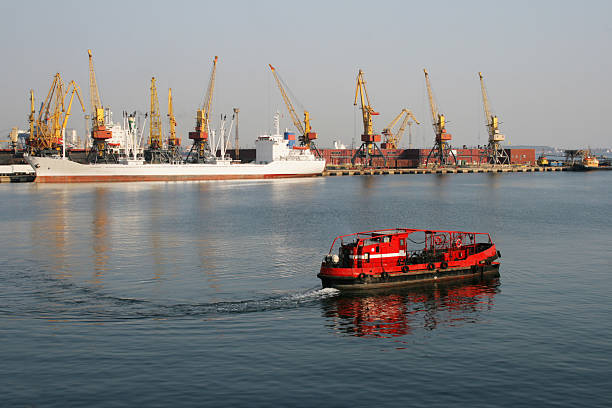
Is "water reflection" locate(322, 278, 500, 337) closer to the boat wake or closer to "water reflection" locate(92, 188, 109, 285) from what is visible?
the boat wake

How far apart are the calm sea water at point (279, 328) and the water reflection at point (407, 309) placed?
17cm

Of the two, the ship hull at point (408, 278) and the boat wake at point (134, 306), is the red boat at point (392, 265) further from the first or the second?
the boat wake at point (134, 306)

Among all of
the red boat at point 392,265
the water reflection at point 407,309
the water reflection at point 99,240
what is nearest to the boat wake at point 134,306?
the red boat at point 392,265

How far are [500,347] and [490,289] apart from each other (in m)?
12.9

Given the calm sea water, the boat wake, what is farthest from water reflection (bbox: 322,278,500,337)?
the boat wake

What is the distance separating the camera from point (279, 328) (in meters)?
31.9

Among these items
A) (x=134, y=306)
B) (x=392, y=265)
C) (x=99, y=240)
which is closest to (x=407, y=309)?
(x=392, y=265)

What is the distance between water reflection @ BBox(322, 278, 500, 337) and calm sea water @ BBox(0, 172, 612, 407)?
0.17m

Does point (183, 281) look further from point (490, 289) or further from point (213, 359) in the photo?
point (490, 289)

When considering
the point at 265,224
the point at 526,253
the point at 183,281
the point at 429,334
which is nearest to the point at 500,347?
the point at 429,334

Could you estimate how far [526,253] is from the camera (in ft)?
183

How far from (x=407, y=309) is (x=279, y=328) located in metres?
8.65

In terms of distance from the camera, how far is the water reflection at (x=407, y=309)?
106ft

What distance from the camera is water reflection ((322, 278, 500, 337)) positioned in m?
32.4
